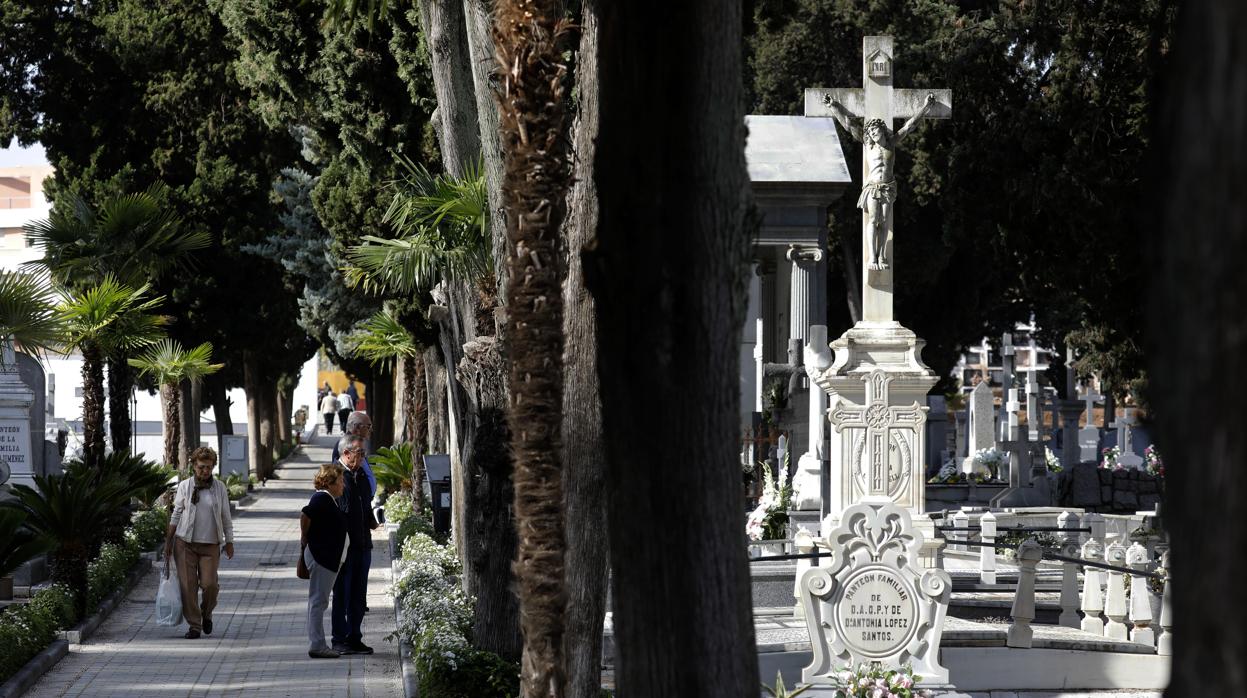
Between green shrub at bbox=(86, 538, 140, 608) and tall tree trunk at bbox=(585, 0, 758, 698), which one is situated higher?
tall tree trunk at bbox=(585, 0, 758, 698)

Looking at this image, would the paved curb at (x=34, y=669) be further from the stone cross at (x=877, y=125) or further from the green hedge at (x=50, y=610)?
the stone cross at (x=877, y=125)

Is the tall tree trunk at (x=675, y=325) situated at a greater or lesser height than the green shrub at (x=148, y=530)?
greater

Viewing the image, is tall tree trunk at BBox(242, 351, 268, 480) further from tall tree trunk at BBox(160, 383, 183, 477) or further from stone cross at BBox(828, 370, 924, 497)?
stone cross at BBox(828, 370, 924, 497)

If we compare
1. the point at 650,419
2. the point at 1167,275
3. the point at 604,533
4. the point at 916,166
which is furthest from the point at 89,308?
the point at 916,166

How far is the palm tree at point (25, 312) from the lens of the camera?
1608 cm

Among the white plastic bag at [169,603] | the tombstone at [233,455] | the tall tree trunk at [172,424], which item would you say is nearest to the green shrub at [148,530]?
the tall tree trunk at [172,424]

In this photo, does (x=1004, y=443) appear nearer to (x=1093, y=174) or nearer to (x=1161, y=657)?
(x=1093, y=174)

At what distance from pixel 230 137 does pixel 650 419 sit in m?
28.7

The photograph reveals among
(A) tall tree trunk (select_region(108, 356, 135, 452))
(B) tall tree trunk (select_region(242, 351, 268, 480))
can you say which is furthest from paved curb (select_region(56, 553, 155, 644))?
(B) tall tree trunk (select_region(242, 351, 268, 480))

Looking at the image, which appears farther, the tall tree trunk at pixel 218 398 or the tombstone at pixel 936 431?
the tall tree trunk at pixel 218 398

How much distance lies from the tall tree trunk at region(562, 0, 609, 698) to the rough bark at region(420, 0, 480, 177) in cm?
330

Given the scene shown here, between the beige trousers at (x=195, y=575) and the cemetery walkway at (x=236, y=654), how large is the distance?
241 mm

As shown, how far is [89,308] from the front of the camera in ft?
61.9

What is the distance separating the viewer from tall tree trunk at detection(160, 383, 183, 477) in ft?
97.9
